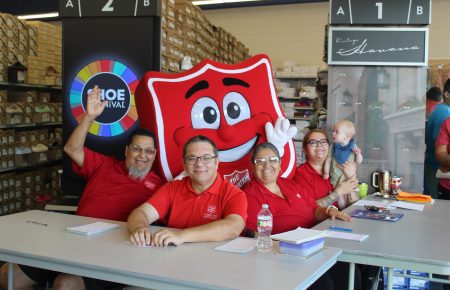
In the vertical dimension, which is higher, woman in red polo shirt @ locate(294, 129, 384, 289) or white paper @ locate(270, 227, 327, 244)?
woman in red polo shirt @ locate(294, 129, 384, 289)

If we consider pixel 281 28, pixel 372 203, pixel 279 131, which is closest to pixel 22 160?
pixel 279 131

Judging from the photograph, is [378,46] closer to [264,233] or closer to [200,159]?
[200,159]

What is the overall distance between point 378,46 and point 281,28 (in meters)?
7.65

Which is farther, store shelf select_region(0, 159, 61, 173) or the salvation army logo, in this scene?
store shelf select_region(0, 159, 61, 173)

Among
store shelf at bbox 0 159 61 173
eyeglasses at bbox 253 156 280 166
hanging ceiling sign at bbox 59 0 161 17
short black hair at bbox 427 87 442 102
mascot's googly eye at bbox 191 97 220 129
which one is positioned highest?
hanging ceiling sign at bbox 59 0 161 17

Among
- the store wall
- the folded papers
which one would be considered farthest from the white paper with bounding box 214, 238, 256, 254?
the store wall

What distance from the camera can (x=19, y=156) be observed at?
6.62 metres

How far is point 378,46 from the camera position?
418cm

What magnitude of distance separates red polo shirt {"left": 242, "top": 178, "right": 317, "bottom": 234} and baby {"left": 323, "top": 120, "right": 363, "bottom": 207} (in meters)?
0.50

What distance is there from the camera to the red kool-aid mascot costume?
325 centimetres

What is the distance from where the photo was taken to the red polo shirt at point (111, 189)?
3.17m

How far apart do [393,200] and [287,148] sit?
0.88m

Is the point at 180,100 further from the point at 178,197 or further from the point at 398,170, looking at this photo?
the point at 398,170

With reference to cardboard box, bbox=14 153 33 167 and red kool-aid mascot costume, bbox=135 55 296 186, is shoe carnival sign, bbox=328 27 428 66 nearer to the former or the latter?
red kool-aid mascot costume, bbox=135 55 296 186
